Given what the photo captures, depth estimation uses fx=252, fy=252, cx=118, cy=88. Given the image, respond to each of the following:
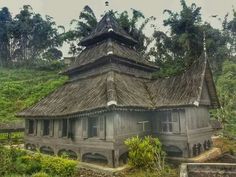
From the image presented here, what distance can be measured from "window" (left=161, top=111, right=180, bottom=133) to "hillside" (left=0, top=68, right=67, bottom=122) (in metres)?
19.4

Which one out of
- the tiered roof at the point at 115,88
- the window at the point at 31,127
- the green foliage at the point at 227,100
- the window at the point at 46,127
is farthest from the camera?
the green foliage at the point at 227,100

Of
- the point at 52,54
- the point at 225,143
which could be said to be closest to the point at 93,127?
the point at 225,143

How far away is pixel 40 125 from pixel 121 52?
8.48 m

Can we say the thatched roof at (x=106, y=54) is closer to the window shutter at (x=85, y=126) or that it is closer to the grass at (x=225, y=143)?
the window shutter at (x=85, y=126)

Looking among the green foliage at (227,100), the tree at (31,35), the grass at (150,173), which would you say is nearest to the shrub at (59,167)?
the grass at (150,173)

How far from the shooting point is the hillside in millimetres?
37612

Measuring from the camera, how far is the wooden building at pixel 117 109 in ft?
48.3

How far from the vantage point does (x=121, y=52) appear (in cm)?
1958

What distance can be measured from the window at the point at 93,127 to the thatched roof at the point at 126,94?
1.10 m

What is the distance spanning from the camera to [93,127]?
15812 millimetres

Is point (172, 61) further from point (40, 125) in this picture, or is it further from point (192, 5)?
point (40, 125)

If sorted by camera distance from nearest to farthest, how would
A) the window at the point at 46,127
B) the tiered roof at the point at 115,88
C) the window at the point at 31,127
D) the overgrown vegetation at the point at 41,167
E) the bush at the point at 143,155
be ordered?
the overgrown vegetation at the point at 41,167 → the bush at the point at 143,155 → the tiered roof at the point at 115,88 → the window at the point at 46,127 → the window at the point at 31,127

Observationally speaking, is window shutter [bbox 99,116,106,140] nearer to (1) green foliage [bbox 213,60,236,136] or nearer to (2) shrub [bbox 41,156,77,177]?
(2) shrub [bbox 41,156,77,177]

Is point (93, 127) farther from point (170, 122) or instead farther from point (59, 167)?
point (170, 122)
